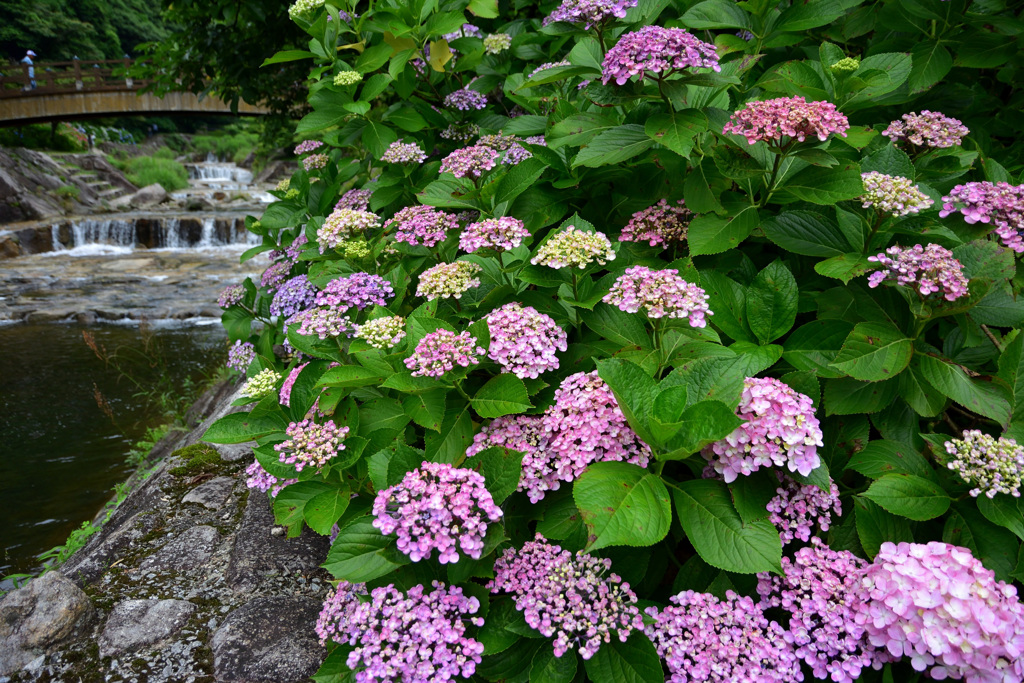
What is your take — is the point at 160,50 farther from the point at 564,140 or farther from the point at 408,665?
the point at 408,665

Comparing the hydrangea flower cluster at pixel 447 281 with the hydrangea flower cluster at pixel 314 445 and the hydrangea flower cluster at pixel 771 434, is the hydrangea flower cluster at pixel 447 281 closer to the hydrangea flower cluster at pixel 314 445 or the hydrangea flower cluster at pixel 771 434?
the hydrangea flower cluster at pixel 314 445

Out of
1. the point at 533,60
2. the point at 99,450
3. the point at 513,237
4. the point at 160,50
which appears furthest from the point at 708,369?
the point at 160,50

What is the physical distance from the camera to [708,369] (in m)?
1.39

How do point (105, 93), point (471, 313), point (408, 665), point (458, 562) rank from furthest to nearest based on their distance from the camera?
1. point (105, 93)
2. point (471, 313)
3. point (458, 562)
4. point (408, 665)

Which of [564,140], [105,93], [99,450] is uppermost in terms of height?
[564,140]

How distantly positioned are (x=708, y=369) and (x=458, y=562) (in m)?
0.76

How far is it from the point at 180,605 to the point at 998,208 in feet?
9.73

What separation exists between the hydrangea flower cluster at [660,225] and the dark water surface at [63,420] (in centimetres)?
493

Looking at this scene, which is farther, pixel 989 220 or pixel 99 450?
pixel 99 450

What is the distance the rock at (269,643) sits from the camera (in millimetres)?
1775

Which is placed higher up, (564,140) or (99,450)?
(564,140)

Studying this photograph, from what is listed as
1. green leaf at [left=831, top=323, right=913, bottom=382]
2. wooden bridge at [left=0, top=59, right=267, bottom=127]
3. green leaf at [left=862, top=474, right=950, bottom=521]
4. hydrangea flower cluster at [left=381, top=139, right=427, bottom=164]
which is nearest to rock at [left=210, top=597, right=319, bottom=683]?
green leaf at [left=862, top=474, right=950, bottom=521]

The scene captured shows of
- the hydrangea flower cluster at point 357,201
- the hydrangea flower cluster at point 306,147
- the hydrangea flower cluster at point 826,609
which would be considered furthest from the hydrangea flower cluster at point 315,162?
the hydrangea flower cluster at point 826,609

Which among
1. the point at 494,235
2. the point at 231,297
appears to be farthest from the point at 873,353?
the point at 231,297
